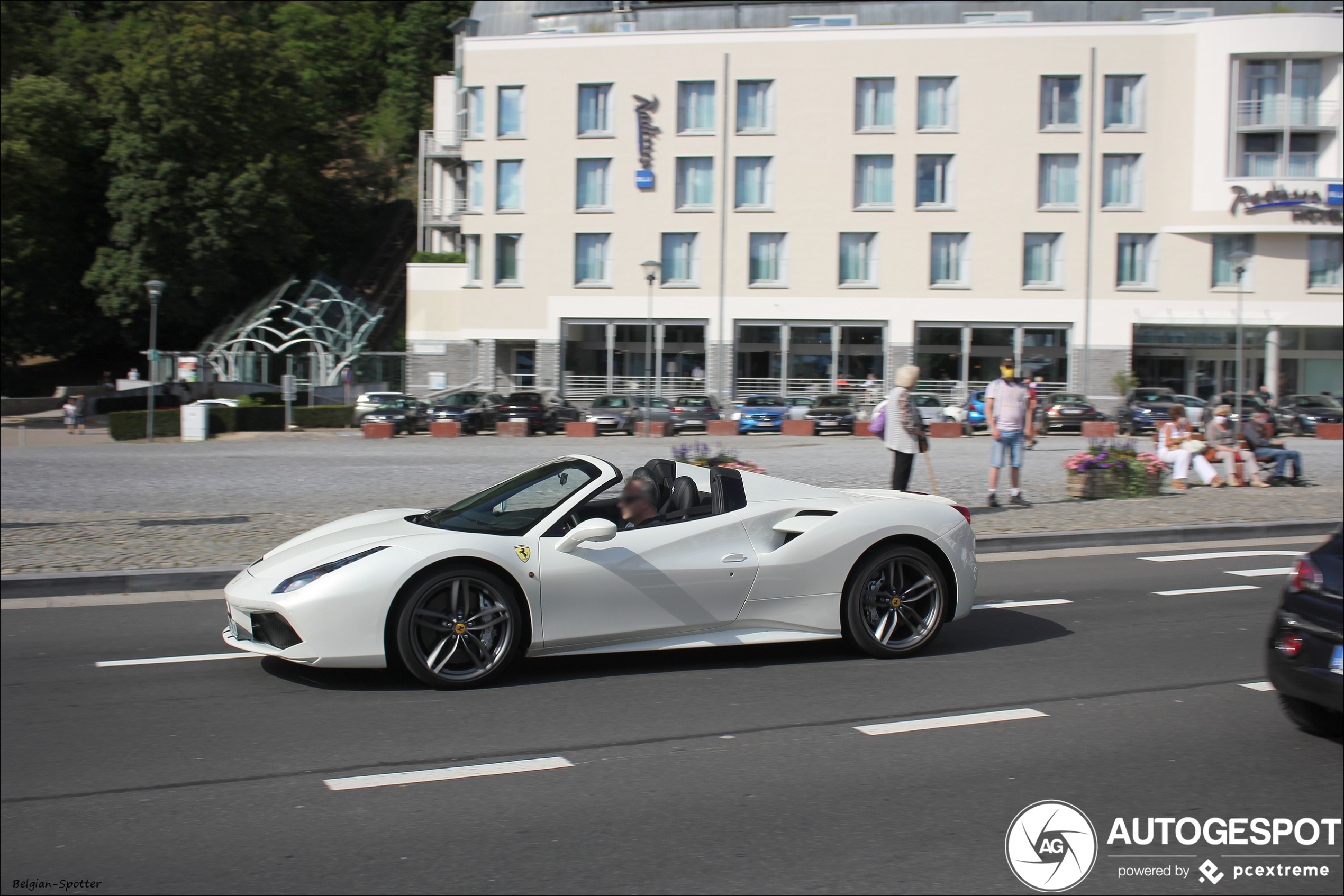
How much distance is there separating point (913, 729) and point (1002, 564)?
580cm

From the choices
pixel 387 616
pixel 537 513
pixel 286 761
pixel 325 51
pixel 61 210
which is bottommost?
pixel 286 761

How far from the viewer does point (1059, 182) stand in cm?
4781

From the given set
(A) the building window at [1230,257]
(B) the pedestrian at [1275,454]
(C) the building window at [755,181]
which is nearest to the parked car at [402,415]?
(C) the building window at [755,181]

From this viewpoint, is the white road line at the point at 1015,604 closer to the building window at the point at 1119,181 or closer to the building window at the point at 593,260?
the building window at the point at 593,260

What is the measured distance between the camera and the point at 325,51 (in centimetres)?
8762

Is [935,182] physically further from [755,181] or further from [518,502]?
[518,502]

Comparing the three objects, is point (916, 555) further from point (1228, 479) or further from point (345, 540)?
point (1228, 479)

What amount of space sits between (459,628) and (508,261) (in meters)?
46.2

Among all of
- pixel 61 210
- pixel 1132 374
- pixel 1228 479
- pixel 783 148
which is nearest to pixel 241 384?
pixel 61 210

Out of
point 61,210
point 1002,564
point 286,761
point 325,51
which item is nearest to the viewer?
point 286,761

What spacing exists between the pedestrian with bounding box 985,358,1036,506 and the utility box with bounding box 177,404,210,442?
89.7ft

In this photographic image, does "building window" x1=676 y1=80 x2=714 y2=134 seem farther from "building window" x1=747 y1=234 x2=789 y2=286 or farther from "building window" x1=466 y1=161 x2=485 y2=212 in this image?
"building window" x1=466 y1=161 x2=485 y2=212

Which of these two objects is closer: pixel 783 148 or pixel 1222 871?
pixel 1222 871

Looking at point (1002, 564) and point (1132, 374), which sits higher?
point (1132, 374)
